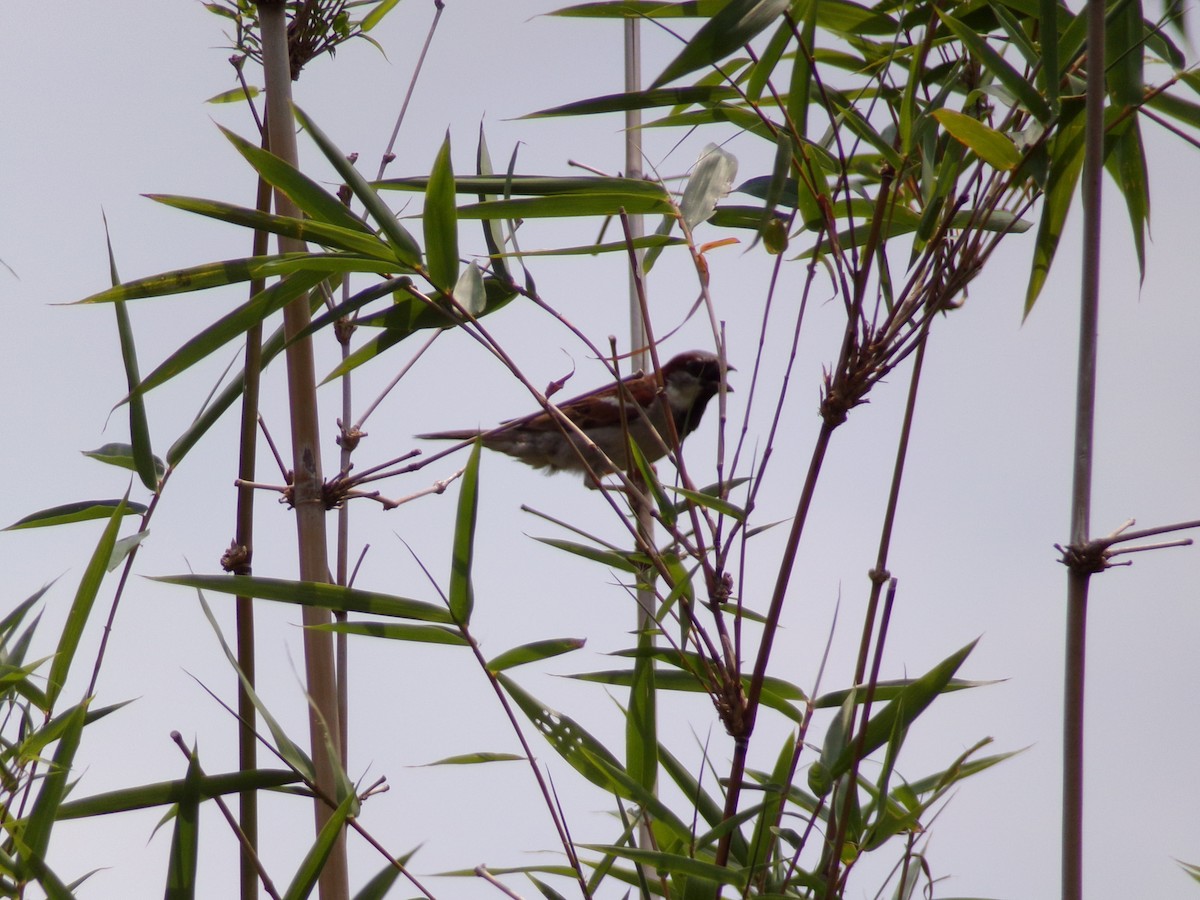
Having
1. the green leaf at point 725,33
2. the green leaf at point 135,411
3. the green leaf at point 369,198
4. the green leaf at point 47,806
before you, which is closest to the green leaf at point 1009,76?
the green leaf at point 725,33

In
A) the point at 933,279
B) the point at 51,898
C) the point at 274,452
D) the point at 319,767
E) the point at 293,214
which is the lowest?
the point at 51,898

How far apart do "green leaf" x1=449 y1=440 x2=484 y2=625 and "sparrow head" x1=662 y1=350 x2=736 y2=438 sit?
130 inches

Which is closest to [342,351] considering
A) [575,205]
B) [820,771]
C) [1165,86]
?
[575,205]

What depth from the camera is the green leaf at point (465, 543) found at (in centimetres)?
177

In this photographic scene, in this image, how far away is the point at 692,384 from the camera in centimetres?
518

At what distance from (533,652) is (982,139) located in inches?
40.5

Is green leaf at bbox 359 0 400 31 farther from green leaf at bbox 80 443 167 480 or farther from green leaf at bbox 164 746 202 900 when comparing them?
green leaf at bbox 164 746 202 900

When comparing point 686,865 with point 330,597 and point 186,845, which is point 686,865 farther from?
point 186,845

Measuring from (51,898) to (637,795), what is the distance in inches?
34.9

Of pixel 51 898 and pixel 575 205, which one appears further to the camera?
pixel 575 205

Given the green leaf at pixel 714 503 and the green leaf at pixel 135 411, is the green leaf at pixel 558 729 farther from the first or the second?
the green leaf at pixel 135 411

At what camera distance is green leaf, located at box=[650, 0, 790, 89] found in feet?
5.33

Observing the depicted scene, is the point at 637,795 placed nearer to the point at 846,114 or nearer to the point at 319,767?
the point at 319,767

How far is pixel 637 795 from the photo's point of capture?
179cm
